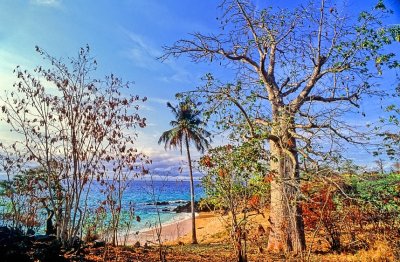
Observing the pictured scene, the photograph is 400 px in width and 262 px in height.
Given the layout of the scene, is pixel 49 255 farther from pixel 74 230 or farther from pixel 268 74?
pixel 268 74

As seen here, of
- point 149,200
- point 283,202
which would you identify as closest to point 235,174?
point 283,202

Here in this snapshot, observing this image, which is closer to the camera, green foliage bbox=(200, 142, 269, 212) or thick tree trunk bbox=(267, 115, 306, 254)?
green foliage bbox=(200, 142, 269, 212)

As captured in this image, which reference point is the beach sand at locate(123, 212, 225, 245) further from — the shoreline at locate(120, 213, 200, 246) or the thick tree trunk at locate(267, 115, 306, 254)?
the thick tree trunk at locate(267, 115, 306, 254)

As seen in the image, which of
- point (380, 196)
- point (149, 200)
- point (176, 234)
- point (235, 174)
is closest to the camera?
point (235, 174)

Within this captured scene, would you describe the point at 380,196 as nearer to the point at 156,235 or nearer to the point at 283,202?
the point at 283,202

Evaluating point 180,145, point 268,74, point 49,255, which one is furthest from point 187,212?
point 49,255

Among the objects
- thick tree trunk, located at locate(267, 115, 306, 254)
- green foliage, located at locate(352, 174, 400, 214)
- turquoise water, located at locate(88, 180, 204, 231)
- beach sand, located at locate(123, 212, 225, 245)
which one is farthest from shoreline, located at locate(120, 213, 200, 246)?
green foliage, located at locate(352, 174, 400, 214)

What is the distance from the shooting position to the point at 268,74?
12.0 meters

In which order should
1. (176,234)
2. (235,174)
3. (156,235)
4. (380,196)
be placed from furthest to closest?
(176,234) < (156,235) < (380,196) < (235,174)

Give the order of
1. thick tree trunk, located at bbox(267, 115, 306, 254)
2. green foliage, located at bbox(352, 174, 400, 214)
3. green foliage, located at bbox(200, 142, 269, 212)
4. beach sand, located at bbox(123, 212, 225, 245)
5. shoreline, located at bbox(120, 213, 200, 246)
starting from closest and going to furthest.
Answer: green foliage, located at bbox(200, 142, 269, 212) → green foliage, located at bbox(352, 174, 400, 214) → thick tree trunk, located at bbox(267, 115, 306, 254) → shoreline, located at bbox(120, 213, 200, 246) → beach sand, located at bbox(123, 212, 225, 245)

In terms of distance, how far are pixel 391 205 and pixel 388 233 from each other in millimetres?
707

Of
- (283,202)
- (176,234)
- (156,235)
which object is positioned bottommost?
(176,234)

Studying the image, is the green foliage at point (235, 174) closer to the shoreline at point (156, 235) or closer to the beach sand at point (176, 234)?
the shoreline at point (156, 235)

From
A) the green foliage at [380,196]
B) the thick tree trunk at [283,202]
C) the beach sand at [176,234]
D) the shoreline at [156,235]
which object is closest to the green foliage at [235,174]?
the thick tree trunk at [283,202]
